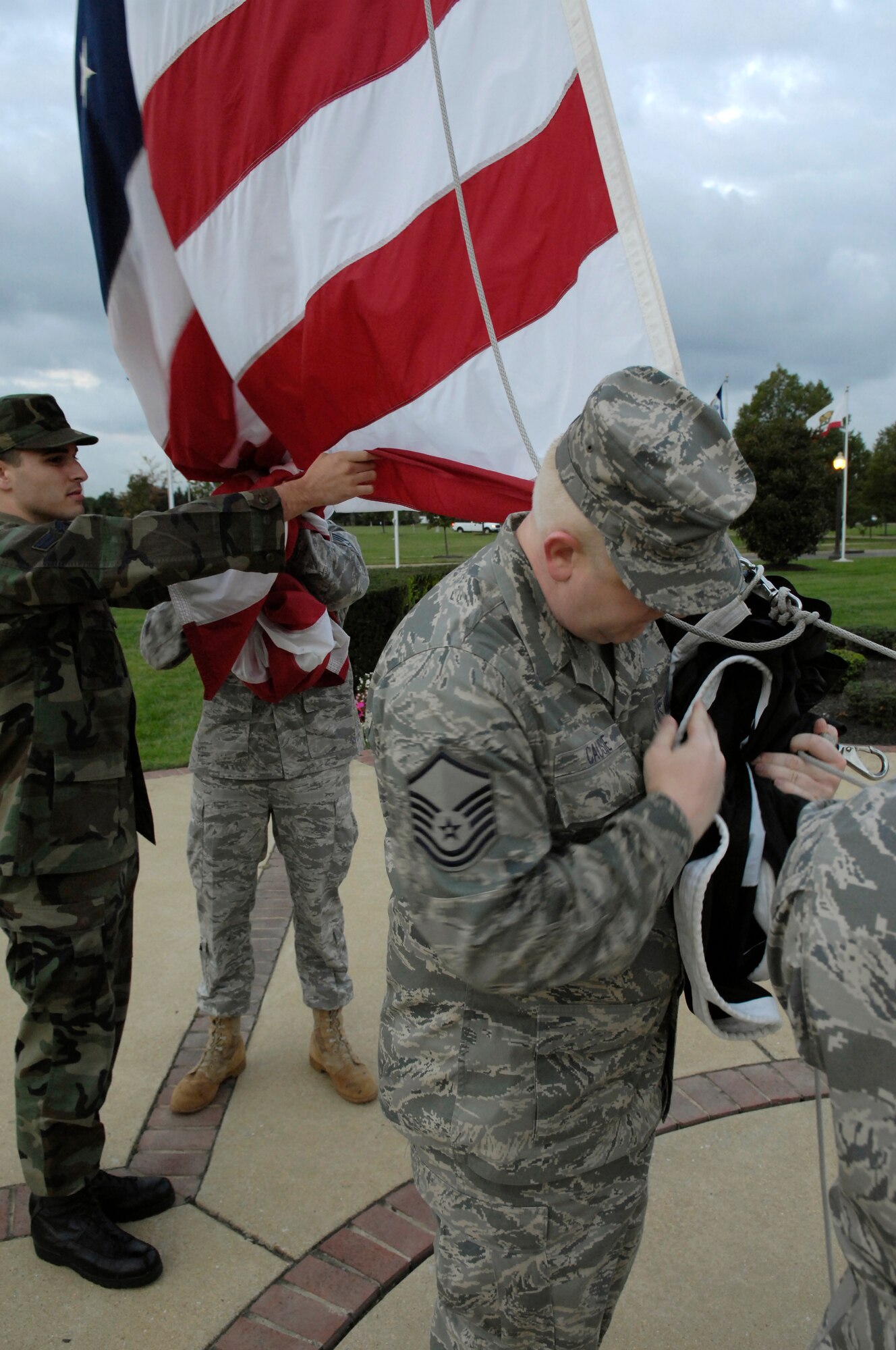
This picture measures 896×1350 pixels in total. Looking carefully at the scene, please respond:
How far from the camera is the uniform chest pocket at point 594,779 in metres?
1.44

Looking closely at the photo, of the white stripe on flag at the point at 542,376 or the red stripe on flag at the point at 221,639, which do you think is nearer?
the white stripe on flag at the point at 542,376

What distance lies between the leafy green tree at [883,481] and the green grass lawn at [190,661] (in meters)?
16.2

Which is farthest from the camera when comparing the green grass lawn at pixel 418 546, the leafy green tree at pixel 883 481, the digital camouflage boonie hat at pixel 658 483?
the leafy green tree at pixel 883 481

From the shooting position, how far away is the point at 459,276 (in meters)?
2.13

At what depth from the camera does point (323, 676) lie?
299cm

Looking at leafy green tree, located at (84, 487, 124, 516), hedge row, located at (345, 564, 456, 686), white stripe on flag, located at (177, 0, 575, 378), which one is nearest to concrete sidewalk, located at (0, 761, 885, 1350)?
white stripe on flag, located at (177, 0, 575, 378)

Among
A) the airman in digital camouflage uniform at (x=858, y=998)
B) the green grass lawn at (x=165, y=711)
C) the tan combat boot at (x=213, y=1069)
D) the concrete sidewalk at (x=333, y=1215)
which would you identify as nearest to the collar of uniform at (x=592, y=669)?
the airman in digital camouflage uniform at (x=858, y=998)

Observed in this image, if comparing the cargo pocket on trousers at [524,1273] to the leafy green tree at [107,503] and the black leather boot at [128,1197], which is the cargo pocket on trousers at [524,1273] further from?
the leafy green tree at [107,503]

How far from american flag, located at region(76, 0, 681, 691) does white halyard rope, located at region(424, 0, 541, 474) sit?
0.01 meters

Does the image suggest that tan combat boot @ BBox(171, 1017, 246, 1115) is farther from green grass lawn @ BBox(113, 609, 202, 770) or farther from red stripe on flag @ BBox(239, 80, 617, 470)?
green grass lawn @ BBox(113, 609, 202, 770)

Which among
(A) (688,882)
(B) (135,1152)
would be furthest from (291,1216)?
(A) (688,882)

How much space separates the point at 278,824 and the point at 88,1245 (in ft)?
4.04

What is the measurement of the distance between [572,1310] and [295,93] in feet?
8.37

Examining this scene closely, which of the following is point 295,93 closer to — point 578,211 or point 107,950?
point 578,211
